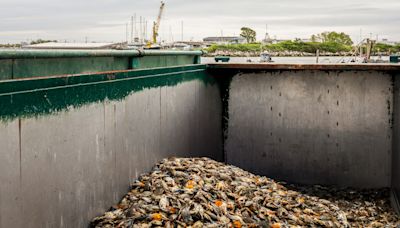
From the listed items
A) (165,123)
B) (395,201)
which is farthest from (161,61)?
(395,201)

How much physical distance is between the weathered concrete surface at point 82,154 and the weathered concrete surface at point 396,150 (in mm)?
4475

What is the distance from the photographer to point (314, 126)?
1153cm

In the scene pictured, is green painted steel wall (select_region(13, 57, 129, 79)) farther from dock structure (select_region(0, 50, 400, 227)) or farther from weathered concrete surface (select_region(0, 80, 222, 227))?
weathered concrete surface (select_region(0, 80, 222, 227))

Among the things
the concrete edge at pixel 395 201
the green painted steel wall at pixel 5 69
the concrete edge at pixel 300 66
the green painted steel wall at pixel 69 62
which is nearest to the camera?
the green painted steel wall at pixel 5 69

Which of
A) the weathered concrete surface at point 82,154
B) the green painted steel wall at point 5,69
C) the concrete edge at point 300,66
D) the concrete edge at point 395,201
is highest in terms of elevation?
the concrete edge at point 300,66

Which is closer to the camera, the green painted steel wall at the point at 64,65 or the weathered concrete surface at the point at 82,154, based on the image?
the weathered concrete surface at the point at 82,154

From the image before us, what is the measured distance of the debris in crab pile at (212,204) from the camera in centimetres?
630

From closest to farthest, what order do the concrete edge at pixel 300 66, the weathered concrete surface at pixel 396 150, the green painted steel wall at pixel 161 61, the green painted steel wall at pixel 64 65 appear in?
the green painted steel wall at pixel 64 65 → the green painted steel wall at pixel 161 61 → the weathered concrete surface at pixel 396 150 → the concrete edge at pixel 300 66

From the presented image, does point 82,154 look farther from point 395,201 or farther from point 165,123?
point 395,201

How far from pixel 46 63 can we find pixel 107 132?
125cm

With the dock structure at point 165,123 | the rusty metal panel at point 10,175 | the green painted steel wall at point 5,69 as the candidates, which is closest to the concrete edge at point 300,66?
the dock structure at point 165,123

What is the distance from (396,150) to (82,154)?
282 inches

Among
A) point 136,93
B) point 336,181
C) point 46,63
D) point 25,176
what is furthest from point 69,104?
point 336,181

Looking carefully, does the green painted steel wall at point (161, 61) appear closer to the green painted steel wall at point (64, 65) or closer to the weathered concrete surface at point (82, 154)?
the green painted steel wall at point (64, 65)
